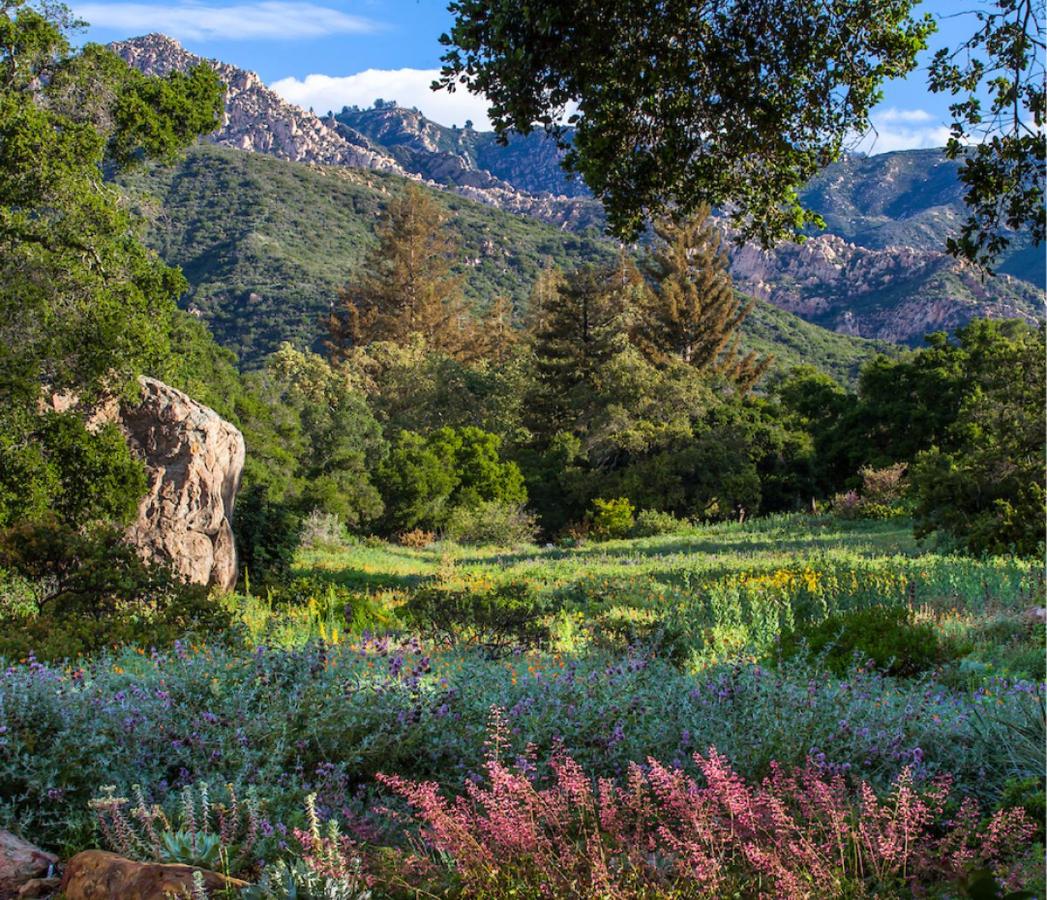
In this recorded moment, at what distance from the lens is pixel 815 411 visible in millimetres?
30844

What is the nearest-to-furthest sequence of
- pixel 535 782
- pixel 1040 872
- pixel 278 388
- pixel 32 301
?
pixel 1040 872
pixel 535 782
pixel 32 301
pixel 278 388

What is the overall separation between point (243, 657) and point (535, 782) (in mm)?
2032

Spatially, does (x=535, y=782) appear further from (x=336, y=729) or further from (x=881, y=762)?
(x=881, y=762)

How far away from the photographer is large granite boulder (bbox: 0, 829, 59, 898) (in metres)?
3.30

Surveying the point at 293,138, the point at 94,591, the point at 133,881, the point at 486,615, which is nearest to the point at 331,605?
the point at 486,615

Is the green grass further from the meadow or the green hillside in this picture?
the green hillside

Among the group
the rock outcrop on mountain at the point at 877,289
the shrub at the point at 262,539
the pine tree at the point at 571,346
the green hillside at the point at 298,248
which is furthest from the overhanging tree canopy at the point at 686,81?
the rock outcrop on mountain at the point at 877,289

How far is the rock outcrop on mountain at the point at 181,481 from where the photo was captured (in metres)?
12.1

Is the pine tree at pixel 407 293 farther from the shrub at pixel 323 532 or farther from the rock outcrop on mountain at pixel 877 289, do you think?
the shrub at pixel 323 532

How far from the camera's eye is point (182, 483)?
40.3 feet

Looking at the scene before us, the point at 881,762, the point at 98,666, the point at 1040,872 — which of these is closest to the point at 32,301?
the point at 98,666

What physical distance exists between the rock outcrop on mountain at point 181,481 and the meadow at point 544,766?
195 inches

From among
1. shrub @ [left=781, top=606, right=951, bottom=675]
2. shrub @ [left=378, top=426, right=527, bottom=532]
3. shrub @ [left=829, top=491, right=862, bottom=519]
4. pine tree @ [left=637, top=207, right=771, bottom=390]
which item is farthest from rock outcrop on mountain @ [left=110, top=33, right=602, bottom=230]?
shrub @ [left=781, top=606, right=951, bottom=675]

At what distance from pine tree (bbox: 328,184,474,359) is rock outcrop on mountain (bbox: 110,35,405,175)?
4158 inches
